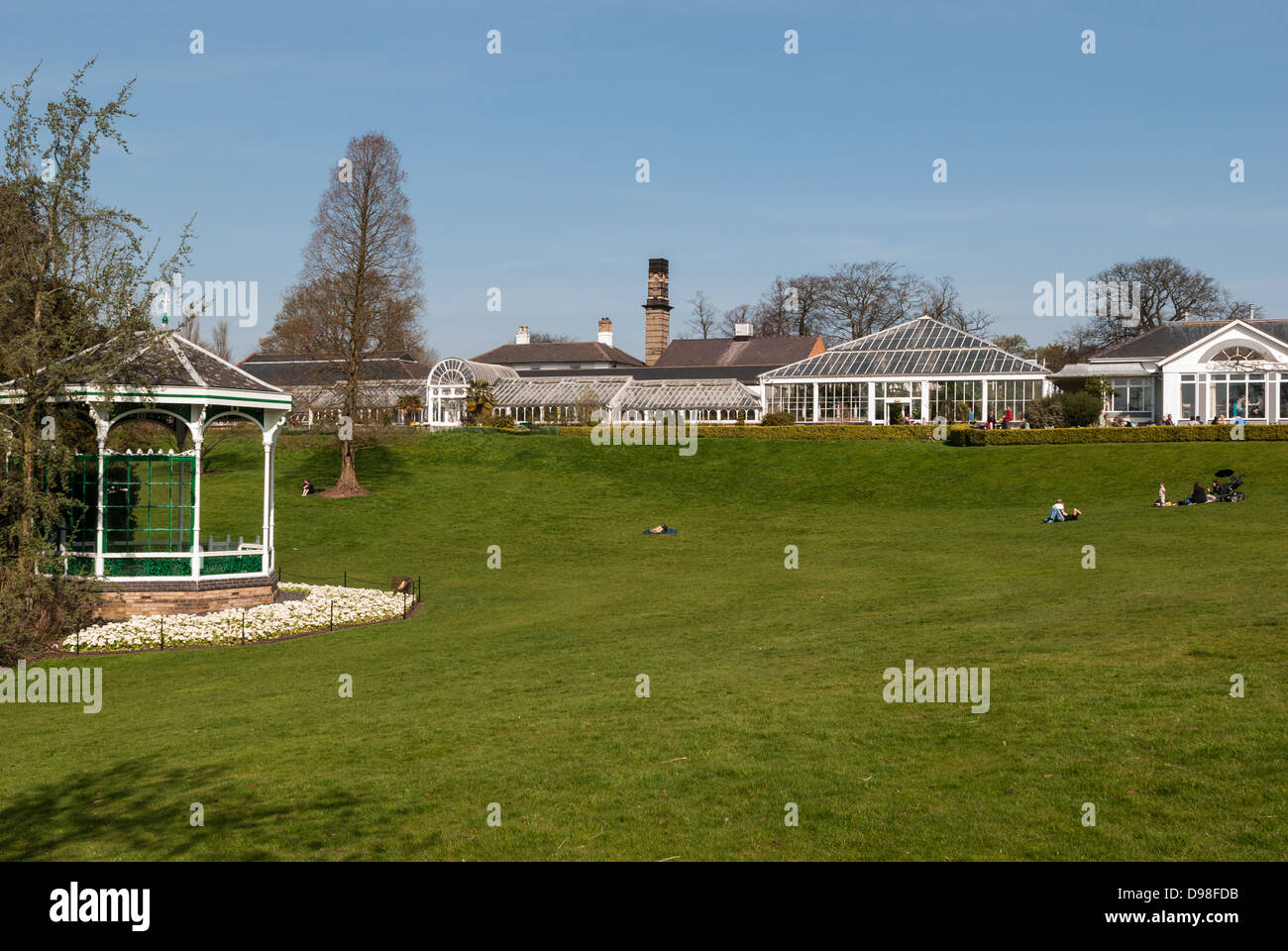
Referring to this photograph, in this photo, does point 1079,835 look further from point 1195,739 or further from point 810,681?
point 810,681

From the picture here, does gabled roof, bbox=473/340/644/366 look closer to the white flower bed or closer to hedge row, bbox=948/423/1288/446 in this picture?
hedge row, bbox=948/423/1288/446

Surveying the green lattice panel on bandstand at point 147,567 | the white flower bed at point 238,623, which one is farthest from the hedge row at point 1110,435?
the green lattice panel on bandstand at point 147,567

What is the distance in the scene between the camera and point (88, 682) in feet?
55.3

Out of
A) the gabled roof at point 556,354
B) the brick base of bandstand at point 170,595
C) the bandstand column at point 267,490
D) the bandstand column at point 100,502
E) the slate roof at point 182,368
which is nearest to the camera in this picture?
the bandstand column at point 100,502

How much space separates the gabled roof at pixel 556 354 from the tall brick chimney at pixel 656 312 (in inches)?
147

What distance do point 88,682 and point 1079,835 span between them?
49.3ft

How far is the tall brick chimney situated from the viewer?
109m

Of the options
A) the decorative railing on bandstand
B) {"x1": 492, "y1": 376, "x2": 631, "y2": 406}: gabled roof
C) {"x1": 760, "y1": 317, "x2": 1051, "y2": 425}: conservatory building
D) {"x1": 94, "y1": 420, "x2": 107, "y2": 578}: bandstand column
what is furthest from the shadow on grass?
{"x1": 492, "y1": 376, "x2": 631, "y2": 406}: gabled roof

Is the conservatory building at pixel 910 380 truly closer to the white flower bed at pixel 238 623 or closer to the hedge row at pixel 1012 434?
the hedge row at pixel 1012 434

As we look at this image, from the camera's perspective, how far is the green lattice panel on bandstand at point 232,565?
75.8 feet

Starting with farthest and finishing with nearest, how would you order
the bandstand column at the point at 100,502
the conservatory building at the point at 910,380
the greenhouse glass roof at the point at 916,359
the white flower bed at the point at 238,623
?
1. the greenhouse glass roof at the point at 916,359
2. the conservatory building at the point at 910,380
3. the bandstand column at the point at 100,502
4. the white flower bed at the point at 238,623

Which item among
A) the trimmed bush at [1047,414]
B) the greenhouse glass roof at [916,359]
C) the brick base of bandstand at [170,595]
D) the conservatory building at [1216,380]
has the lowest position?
the brick base of bandstand at [170,595]

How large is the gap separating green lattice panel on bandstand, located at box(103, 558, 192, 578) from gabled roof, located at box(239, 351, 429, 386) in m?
25.2
